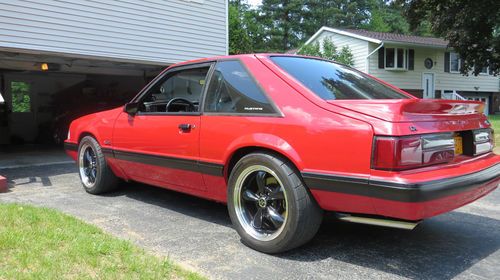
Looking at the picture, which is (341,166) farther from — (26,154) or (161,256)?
(26,154)

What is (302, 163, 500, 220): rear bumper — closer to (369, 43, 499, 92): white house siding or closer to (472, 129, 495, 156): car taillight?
(472, 129, 495, 156): car taillight

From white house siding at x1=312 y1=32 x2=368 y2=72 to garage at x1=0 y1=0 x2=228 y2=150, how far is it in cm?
1461

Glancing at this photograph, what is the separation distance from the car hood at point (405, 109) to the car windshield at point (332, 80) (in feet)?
1.11

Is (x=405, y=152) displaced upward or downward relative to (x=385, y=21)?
downward

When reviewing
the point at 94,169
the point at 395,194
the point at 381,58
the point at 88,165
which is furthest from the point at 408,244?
the point at 381,58

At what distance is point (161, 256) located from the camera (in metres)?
3.28

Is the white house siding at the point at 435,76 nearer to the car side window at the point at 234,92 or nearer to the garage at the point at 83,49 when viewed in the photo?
the garage at the point at 83,49

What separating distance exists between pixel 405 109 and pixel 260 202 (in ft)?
4.29

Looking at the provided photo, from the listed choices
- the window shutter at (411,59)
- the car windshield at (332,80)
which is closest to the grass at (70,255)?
the car windshield at (332,80)

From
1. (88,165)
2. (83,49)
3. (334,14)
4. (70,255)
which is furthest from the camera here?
(334,14)

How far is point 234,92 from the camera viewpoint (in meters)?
3.77

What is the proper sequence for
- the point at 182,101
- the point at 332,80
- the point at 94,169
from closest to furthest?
the point at 332,80 → the point at 182,101 → the point at 94,169

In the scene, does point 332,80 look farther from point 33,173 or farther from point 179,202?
point 33,173

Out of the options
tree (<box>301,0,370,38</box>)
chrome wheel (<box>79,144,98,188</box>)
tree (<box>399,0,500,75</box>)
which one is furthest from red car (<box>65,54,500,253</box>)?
tree (<box>301,0,370,38</box>)
